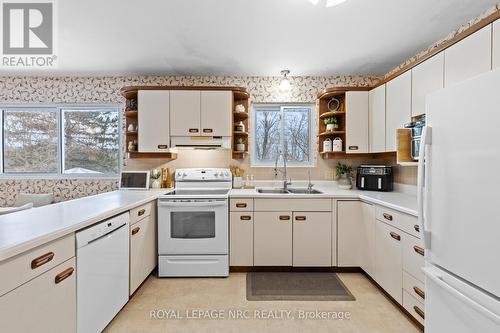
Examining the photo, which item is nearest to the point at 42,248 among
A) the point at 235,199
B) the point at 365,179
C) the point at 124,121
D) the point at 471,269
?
the point at 235,199

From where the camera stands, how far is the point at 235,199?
2.65 meters

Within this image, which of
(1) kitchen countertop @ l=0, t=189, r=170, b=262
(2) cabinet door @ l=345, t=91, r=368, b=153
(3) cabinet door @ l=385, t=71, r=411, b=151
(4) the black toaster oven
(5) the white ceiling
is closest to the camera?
(1) kitchen countertop @ l=0, t=189, r=170, b=262

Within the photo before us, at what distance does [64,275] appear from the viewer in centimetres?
127

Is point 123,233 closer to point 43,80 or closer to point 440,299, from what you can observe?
point 440,299

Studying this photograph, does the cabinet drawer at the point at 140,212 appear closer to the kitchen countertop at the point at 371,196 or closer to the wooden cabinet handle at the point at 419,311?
the kitchen countertop at the point at 371,196

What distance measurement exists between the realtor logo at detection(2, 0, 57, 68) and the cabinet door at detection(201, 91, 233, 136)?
153 cm

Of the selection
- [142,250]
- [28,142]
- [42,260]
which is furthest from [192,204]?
[28,142]

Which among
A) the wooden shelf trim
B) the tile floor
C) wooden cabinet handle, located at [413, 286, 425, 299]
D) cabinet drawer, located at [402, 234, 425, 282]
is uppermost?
the wooden shelf trim

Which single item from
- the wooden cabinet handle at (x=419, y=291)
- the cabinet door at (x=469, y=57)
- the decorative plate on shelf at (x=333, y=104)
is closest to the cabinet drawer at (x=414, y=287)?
the wooden cabinet handle at (x=419, y=291)

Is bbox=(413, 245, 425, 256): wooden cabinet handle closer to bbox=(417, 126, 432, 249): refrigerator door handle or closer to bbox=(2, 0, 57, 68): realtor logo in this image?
bbox=(417, 126, 432, 249): refrigerator door handle

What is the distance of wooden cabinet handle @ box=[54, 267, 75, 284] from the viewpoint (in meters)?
1.22

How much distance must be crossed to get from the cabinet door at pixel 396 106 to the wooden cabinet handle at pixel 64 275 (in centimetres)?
280

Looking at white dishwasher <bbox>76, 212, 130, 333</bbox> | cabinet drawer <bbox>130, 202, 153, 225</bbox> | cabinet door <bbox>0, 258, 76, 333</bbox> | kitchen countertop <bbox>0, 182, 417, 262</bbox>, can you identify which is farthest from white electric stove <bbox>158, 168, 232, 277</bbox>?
cabinet door <bbox>0, 258, 76, 333</bbox>

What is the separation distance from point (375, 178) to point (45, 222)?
10.0ft
